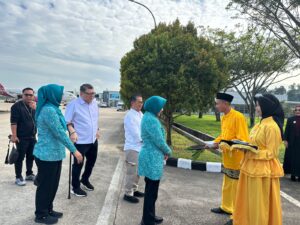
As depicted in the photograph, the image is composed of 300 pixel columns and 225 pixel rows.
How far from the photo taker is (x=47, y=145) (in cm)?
457

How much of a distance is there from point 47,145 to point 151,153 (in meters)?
1.43

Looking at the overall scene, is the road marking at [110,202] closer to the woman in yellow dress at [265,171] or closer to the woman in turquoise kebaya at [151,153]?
the woman in turquoise kebaya at [151,153]

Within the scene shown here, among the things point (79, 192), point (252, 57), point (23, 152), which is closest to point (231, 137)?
point (79, 192)

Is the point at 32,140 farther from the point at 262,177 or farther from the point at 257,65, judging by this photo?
the point at 257,65

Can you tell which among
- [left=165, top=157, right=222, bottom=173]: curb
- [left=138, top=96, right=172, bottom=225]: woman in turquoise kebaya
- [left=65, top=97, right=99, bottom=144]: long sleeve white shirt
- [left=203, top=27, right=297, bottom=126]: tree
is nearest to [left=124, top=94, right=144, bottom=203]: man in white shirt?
[left=65, top=97, right=99, bottom=144]: long sleeve white shirt

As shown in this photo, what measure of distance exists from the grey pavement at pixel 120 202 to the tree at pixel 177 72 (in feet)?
12.2

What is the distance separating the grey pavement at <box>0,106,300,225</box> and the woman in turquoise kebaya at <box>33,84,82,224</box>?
12.2 inches

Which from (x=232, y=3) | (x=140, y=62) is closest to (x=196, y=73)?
(x=140, y=62)

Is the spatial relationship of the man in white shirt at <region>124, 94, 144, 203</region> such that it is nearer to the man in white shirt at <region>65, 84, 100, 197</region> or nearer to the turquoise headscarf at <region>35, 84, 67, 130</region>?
the man in white shirt at <region>65, 84, 100, 197</region>

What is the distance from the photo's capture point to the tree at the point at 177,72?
1099 centimetres

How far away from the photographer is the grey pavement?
4859 millimetres

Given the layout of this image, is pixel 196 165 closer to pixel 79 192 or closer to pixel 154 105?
pixel 79 192

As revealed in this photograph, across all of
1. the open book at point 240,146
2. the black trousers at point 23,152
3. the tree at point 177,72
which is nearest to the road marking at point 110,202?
the black trousers at point 23,152

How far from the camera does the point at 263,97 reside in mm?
4199
